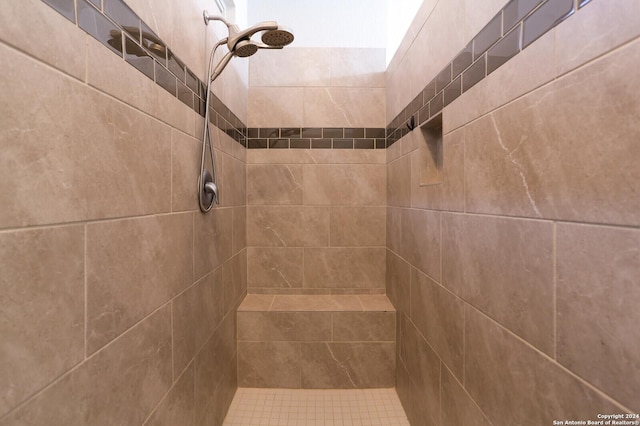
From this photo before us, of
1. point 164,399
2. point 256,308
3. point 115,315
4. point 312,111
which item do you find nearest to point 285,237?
point 256,308

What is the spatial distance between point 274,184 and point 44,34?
1695mm

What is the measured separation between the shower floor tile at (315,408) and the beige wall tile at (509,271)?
1.10 meters

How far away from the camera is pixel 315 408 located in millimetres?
1746

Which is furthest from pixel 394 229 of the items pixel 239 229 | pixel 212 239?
pixel 212 239

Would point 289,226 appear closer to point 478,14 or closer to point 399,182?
point 399,182

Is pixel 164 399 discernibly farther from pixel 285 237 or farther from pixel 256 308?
pixel 285 237

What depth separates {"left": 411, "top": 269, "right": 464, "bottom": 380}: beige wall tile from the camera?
1077 millimetres

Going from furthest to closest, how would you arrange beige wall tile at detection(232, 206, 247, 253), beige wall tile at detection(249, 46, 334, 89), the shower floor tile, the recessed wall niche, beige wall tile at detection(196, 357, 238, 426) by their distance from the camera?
beige wall tile at detection(249, 46, 334, 89) → beige wall tile at detection(232, 206, 247, 253) → the shower floor tile → the recessed wall niche → beige wall tile at detection(196, 357, 238, 426)

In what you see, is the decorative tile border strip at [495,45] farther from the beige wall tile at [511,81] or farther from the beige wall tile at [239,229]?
the beige wall tile at [239,229]

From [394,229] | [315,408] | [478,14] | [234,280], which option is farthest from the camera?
[394,229]

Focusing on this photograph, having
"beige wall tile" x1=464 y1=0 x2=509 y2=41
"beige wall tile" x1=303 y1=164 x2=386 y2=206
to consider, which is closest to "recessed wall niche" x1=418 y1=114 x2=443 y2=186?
"beige wall tile" x1=464 y1=0 x2=509 y2=41

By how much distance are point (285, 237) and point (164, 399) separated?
1364 millimetres

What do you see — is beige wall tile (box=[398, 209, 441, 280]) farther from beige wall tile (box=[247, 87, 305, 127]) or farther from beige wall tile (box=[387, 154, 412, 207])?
beige wall tile (box=[247, 87, 305, 127])

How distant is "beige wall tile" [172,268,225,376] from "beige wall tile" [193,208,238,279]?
6 cm
